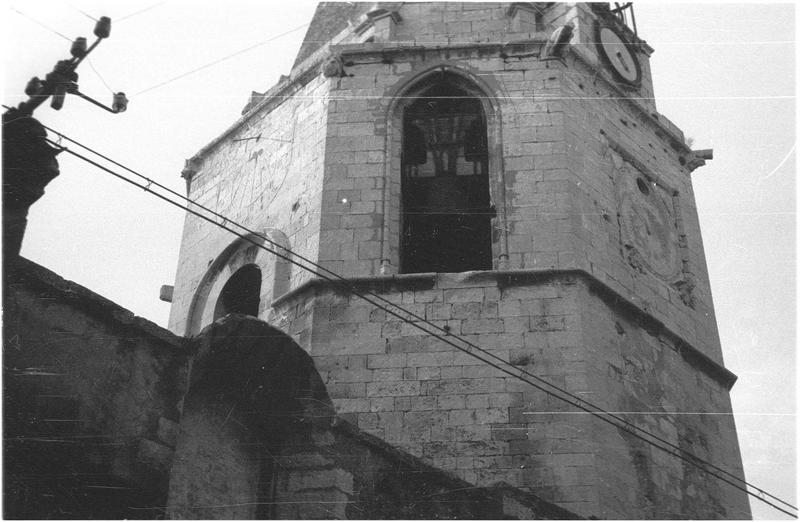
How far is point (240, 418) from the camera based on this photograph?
8.94m

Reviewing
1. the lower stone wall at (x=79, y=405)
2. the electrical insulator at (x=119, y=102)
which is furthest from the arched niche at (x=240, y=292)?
the lower stone wall at (x=79, y=405)

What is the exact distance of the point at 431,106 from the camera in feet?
46.0

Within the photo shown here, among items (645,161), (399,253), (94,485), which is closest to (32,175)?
(94,485)

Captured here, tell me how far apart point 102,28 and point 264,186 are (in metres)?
6.64

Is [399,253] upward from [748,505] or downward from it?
upward

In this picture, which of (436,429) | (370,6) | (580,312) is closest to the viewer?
(436,429)

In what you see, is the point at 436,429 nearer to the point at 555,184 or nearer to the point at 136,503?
the point at 555,184

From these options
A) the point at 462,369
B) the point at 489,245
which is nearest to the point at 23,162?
the point at 462,369

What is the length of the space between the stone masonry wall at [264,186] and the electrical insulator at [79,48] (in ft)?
17.1

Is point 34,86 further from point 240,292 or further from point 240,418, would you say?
point 240,292

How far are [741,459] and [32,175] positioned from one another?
27.9ft

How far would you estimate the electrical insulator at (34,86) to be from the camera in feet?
24.5

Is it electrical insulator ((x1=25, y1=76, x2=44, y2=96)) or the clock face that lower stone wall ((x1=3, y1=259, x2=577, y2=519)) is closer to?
electrical insulator ((x1=25, y1=76, x2=44, y2=96))

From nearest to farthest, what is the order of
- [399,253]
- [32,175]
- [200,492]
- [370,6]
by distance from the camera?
[32,175] < [200,492] < [399,253] < [370,6]
